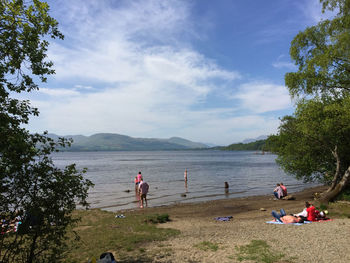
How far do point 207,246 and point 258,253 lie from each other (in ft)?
6.64

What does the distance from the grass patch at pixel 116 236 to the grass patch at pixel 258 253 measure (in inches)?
144

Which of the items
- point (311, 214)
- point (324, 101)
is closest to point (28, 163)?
point (311, 214)

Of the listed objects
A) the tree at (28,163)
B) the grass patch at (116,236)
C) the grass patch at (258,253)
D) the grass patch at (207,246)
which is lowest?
the grass patch at (116,236)

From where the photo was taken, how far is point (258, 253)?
879 centimetres

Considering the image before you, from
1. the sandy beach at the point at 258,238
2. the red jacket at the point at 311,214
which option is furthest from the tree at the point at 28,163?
the red jacket at the point at 311,214

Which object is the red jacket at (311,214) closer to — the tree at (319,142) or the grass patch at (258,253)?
the tree at (319,142)

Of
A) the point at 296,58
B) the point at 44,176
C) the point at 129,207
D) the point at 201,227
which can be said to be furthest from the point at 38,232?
the point at 296,58

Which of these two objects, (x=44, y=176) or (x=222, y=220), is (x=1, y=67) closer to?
(x=44, y=176)

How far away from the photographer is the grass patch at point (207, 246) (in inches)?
374

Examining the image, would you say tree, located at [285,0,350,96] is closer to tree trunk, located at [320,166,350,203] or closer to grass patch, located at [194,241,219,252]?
tree trunk, located at [320,166,350,203]

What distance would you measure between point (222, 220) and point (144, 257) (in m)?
8.19

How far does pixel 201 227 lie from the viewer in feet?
45.0

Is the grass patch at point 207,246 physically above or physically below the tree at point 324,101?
below

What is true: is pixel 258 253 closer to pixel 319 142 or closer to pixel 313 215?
pixel 313 215
